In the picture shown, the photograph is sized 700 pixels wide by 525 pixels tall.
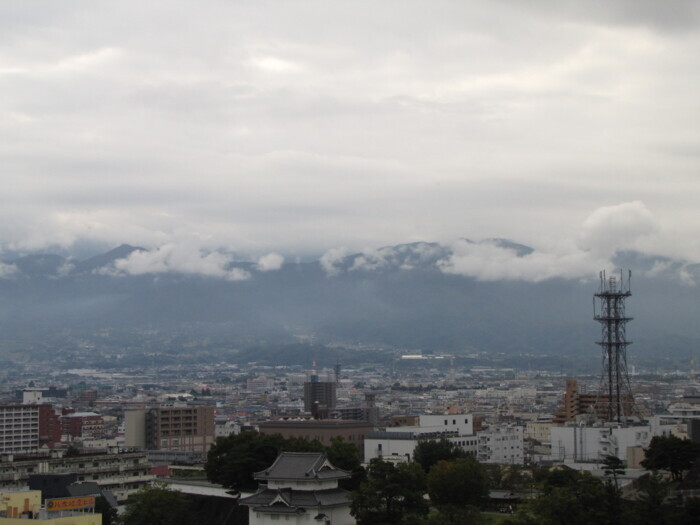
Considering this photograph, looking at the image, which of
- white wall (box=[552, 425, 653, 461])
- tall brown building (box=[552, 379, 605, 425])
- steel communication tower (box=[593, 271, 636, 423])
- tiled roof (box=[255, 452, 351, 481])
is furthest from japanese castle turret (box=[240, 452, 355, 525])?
tall brown building (box=[552, 379, 605, 425])

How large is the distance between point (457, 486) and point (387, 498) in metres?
4.41

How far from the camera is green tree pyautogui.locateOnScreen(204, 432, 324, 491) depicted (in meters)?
39.3

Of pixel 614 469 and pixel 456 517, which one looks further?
pixel 614 469

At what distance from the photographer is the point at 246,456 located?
129 ft

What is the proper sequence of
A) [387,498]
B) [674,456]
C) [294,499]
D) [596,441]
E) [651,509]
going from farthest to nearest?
[596,441], [674,456], [294,499], [387,498], [651,509]

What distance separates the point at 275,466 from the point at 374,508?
3.58 metres

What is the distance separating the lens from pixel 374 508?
32.5m

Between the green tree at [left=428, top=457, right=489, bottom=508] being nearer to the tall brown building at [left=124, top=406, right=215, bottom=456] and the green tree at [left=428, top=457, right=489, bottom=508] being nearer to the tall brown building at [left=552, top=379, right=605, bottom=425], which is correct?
the tall brown building at [left=124, top=406, right=215, bottom=456]

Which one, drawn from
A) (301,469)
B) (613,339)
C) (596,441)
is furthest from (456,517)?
(613,339)

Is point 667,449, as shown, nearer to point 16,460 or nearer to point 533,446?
point 16,460

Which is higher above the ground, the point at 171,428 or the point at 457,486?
the point at 457,486

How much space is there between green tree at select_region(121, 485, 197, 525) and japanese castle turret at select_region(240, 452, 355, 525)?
265 centimetres

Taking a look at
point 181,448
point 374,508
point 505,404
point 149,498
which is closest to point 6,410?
point 181,448

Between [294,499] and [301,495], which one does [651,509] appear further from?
[294,499]
